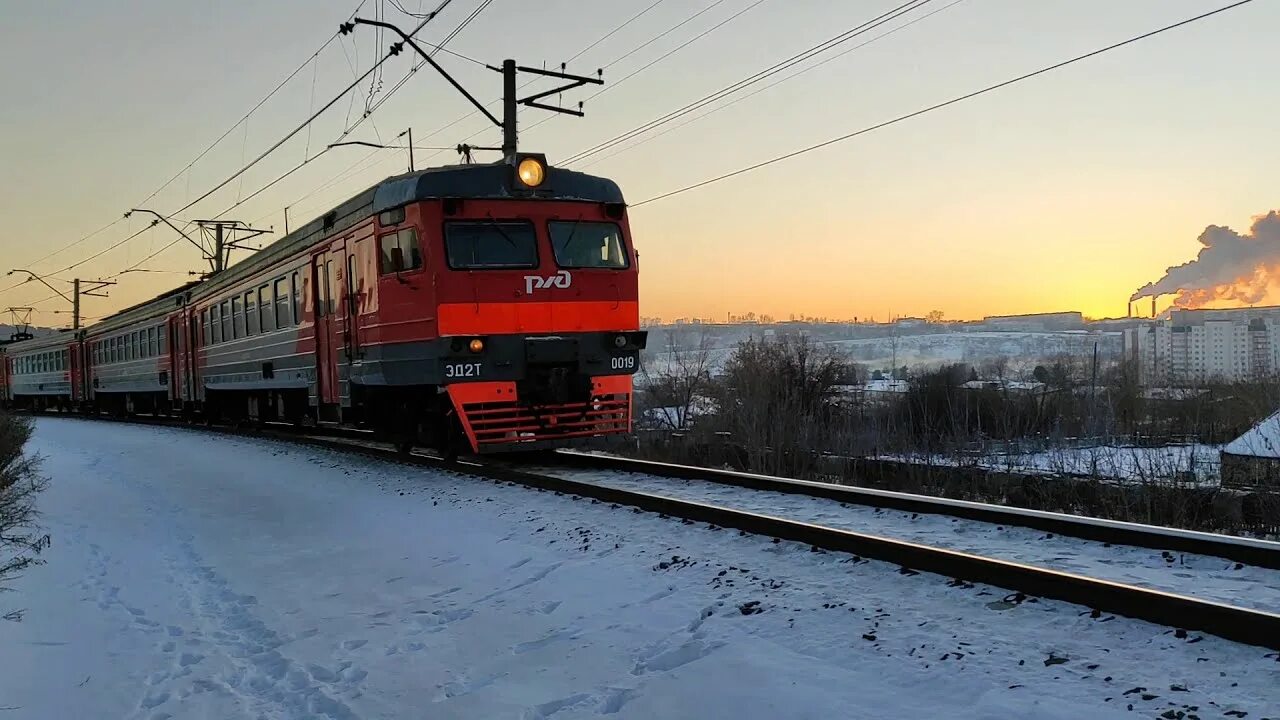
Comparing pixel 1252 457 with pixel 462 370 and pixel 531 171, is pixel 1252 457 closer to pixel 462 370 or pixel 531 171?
pixel 531 171

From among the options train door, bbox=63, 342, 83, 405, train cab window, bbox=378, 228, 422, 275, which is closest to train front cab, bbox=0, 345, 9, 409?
train door, bbox=63, 342, 83, 405

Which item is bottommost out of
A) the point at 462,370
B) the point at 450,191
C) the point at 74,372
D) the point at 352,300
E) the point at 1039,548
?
the point at 1039,548

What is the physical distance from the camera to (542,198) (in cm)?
1078

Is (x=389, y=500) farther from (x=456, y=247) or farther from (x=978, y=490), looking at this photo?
(x=978, y=490)

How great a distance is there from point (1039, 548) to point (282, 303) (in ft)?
40.2

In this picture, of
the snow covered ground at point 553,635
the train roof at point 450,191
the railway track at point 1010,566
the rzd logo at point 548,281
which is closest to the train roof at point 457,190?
the train roof at point 450,191

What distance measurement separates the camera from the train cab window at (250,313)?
1634 cm

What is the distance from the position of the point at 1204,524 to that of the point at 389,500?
884 centimetres

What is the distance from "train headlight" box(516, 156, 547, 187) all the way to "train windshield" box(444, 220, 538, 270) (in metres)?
0.50

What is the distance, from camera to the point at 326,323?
12594mm

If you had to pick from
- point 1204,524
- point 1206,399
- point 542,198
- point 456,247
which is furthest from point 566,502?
point 1206,399

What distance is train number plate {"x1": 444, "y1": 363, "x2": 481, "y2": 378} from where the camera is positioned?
9.88 metres

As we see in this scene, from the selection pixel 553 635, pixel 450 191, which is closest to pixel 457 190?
pixel 450 191

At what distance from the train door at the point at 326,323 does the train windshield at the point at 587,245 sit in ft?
Result: 10.4
